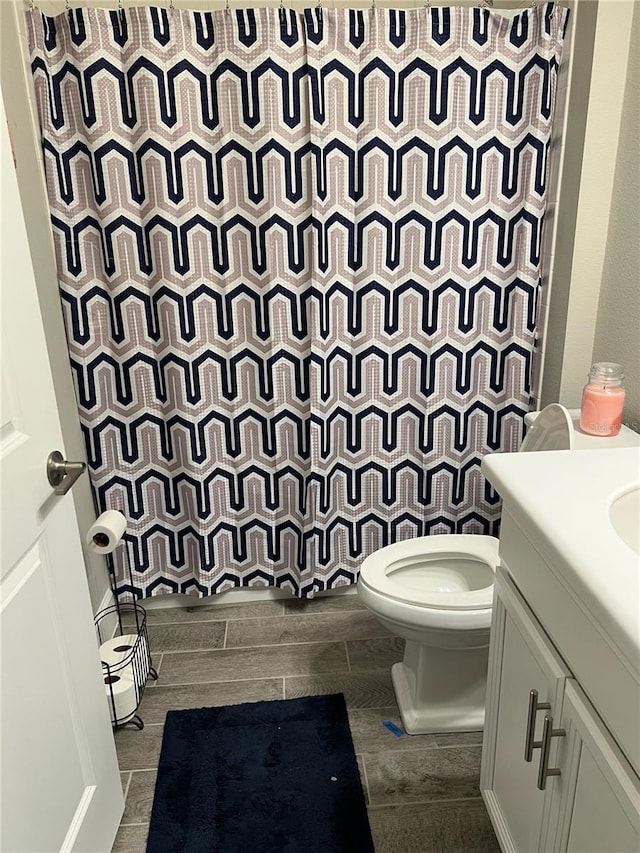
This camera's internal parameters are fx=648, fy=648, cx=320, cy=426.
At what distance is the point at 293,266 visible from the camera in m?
1.98

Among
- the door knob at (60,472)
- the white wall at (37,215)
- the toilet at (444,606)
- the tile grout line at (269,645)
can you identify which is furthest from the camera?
the tile grout line at (269,645)

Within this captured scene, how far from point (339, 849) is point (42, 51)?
2129mm

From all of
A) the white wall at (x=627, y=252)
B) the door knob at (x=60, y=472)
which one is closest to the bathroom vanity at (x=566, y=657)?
the white wall at (x=627, y=252)

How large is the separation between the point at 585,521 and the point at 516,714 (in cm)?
44

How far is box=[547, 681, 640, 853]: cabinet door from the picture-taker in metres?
0.80

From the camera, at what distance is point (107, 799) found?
142cm

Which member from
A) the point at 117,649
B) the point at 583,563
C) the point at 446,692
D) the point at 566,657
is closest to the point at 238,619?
the point at 117,649

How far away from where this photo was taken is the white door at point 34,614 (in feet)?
3.35

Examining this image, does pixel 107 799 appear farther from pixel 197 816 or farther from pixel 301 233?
pixel 301 233

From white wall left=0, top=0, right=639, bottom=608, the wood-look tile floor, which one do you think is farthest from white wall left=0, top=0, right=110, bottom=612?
the wood-look tile floor

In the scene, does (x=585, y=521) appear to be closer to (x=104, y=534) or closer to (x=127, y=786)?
(x=104, y=534)

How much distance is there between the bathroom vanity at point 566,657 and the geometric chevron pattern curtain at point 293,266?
0.95 metres

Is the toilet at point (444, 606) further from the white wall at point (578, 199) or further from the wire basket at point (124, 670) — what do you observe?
the wire basket at point (124, 670)

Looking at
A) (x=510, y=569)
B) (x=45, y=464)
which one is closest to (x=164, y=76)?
(x=45, y=464)
